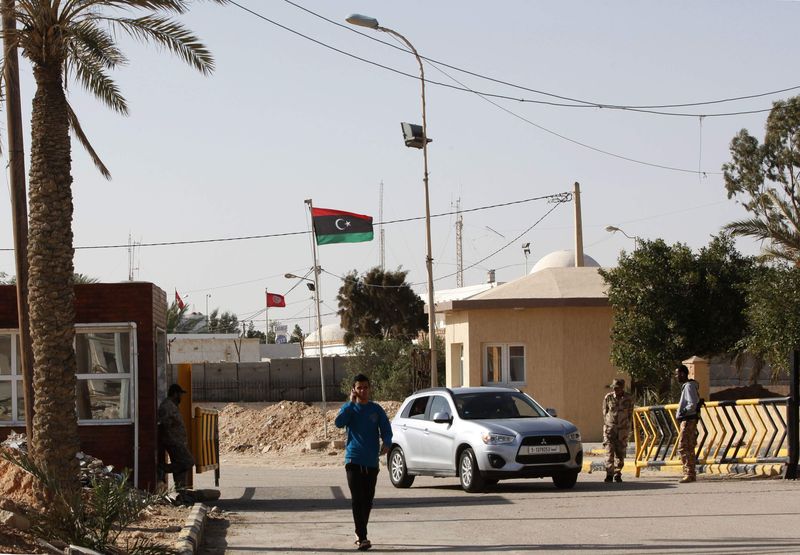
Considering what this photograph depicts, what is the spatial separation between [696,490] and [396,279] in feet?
195

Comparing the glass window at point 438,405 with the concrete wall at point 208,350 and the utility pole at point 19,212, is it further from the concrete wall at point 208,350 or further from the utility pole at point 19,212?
the concrete wall at point 208,350

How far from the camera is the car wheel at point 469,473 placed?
1881 cm

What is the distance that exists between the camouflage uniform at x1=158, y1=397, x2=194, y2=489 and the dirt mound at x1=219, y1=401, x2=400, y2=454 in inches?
818

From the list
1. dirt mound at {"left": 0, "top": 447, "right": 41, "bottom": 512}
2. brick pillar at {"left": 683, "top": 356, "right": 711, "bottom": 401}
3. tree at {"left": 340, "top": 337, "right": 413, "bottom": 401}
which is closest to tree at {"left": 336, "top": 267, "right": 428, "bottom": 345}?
tree at {"left": 340, "top": 337, "right": 413, "bottom": 401}

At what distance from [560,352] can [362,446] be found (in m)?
20.2

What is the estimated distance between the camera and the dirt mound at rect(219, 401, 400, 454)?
4062cm

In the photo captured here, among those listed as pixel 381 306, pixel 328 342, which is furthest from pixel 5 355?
pixel 328 342

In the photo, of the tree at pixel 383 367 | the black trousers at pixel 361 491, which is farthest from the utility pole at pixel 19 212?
the tree at pixel 383 367

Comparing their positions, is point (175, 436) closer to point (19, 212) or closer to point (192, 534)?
point (19, 212)

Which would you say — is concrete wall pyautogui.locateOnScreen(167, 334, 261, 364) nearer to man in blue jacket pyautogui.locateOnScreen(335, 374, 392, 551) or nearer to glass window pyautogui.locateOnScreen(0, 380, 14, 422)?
glass window pyautogui.locateOnScreen(0, 380, 14, 422)

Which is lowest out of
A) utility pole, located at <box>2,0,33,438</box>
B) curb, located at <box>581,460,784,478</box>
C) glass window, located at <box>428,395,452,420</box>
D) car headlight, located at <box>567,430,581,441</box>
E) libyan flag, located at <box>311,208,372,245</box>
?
curb, located at <box>581,460,784,478</box>

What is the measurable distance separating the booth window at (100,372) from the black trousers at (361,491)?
254 inches

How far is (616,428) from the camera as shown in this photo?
794 inches

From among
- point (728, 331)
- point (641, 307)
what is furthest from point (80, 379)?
point (728, 331)
